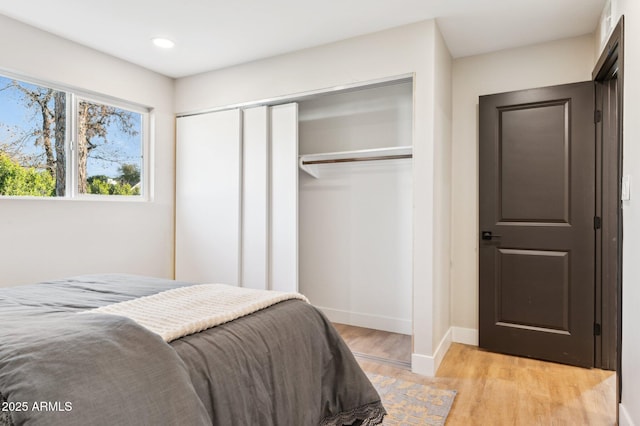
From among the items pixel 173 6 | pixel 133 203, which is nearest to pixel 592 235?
pixel 173 6

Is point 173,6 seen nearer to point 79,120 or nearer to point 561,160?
point 79,120

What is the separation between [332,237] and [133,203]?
190 centimetres

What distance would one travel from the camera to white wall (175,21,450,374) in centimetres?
271

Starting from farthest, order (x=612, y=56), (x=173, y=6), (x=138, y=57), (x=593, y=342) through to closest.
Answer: (x=138, y=57)
(x=593, y=342)
(x=173, y=6)
(x=612, y=56)

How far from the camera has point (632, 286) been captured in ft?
5.79

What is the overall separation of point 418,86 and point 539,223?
4.74 feet

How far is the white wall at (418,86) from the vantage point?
8.91 feet

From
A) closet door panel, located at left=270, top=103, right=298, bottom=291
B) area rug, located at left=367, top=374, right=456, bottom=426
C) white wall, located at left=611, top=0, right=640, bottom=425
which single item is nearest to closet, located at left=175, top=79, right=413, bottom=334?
closet door panel, located at left=270, top=103, right=298, bottom=291

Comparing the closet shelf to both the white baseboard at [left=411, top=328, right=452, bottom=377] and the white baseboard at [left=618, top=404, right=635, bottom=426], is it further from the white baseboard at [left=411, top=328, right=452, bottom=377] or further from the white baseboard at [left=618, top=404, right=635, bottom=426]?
the white baseboard at [left=618, top=404, right=635, bottom=426]

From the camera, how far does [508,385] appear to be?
252 centimetres

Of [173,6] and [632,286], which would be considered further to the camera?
[173,6]

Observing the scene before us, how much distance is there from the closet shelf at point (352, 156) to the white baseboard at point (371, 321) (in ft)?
4.74

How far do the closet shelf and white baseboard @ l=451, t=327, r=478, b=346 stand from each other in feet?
5.22

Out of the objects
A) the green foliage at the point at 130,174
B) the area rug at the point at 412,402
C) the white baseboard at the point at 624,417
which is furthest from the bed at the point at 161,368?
the green foliage at the point at 130,174
